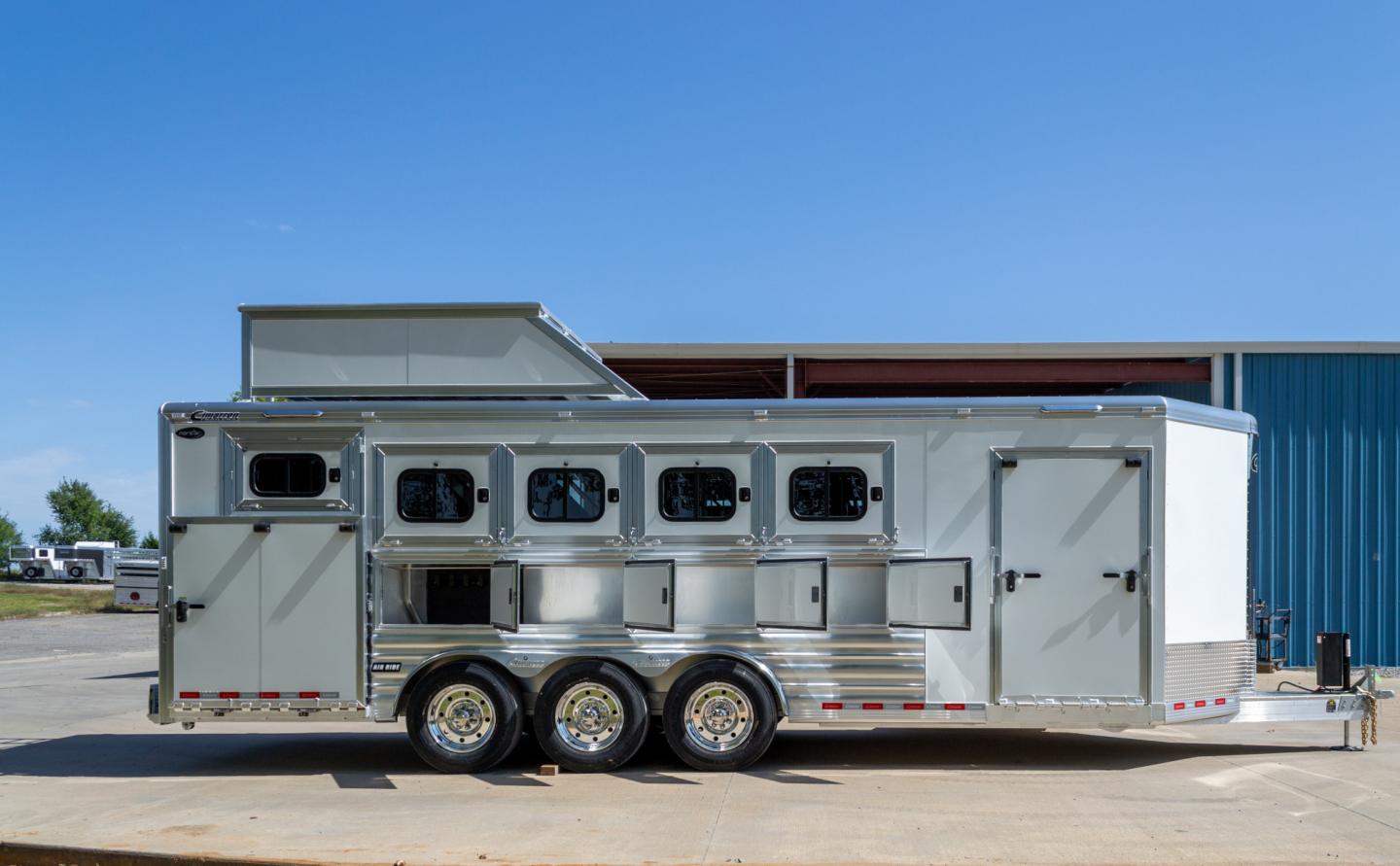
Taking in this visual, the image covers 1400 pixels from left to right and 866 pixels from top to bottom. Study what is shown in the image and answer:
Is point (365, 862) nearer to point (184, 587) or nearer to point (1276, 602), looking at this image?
point (184, 587)

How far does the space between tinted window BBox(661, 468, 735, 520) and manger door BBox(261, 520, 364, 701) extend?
2.56 meters

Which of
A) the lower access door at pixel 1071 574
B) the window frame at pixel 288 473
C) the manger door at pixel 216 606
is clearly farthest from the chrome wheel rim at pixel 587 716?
the lower access door at pixel 1071 574

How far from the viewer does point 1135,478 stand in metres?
9.22

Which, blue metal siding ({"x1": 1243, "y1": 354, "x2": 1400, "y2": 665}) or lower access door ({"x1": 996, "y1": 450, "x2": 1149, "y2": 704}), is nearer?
lower access door ({"x1": 996, "y1": 450, "x2": 1149, "y2": 704})

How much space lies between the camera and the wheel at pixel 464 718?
9.24 meters

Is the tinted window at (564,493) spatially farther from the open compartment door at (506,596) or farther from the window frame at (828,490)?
the window frame at (828,490)

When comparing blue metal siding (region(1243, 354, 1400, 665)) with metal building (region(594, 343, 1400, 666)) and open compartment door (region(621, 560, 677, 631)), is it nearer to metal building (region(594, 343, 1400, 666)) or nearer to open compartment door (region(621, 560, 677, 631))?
metal building (region(594, 343, 1400, 666))

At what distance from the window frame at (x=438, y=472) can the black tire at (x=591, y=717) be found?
1504 millimetres

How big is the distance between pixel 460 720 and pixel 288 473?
2.45 meters

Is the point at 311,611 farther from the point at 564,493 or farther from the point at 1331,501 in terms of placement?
the point at 1331,501

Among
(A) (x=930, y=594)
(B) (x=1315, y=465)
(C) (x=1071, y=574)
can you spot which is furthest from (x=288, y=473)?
(B) (x=1315, y=465)

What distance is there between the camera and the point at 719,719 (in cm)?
924

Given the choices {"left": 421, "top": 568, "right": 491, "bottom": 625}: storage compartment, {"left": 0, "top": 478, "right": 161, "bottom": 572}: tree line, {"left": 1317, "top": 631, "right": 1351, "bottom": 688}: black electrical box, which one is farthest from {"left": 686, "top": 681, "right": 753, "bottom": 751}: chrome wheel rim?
{"left": 0, "top": 478, "right": 161, "bottom": 572}: tree line

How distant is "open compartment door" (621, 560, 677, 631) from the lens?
29.8 feet
